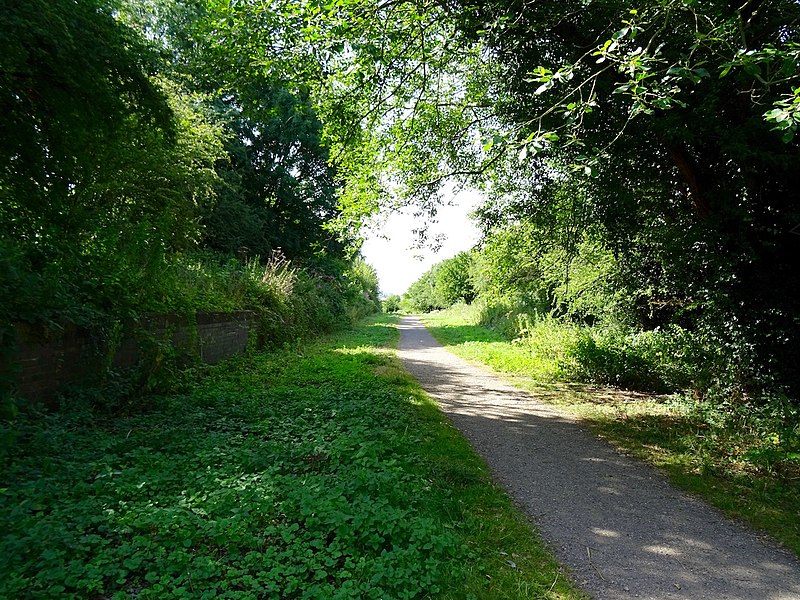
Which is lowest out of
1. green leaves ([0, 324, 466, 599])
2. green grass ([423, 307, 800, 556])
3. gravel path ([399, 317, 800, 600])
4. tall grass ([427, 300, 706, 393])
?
gravel path ([399, 317, 800, 600])

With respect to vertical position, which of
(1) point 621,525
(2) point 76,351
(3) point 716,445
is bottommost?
(1) point 621,525

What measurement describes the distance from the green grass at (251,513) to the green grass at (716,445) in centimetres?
219


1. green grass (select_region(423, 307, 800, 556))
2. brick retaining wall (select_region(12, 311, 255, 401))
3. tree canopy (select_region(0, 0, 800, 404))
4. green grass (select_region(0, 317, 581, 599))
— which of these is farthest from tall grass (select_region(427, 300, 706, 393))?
brick retaining wall (select_region(12, 311, 255, 401))

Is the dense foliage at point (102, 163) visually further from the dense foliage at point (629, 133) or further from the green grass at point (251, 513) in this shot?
the dense foliage at point (629, 133)

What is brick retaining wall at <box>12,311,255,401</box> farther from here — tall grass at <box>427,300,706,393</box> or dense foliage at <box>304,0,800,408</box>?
tall grass at <box>427,300,706,393</box>

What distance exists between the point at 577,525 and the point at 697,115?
14.7 feet

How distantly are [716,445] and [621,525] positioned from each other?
297 centimetres

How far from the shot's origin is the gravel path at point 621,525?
10.3 feet

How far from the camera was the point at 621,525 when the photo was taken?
156 inches

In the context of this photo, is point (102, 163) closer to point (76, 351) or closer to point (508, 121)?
point (76, 351)

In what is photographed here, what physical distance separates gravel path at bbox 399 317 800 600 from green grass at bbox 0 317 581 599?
1.00ft

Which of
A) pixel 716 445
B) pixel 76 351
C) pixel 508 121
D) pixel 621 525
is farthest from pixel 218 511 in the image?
pixel 508 121

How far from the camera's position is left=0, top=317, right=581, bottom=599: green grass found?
9.12 feet

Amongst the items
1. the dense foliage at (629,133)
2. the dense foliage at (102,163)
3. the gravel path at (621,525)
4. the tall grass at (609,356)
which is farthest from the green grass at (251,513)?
the tall grass at (609,356)
